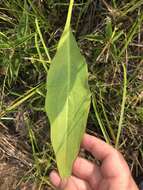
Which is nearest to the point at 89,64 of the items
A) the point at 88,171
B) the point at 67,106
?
the point at 67,106

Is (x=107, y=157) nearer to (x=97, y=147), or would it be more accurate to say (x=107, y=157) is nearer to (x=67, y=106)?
(x=97, y=147)

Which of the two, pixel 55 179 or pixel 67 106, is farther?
pixel 55 179

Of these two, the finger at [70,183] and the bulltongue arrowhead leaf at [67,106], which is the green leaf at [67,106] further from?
the finger at [70,183]

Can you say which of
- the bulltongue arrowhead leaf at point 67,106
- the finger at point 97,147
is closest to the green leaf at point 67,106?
the bulltongue arrowhead leaf at point 67,106

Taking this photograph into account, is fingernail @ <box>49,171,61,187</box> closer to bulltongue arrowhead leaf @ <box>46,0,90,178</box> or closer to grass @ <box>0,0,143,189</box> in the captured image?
grass @ <box>0,0,143,189</box>

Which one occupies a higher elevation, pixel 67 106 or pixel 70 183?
pixel 67 106

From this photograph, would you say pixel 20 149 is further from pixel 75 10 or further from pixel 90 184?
pixel 75 10

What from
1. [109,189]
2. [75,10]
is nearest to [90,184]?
[109,189]
